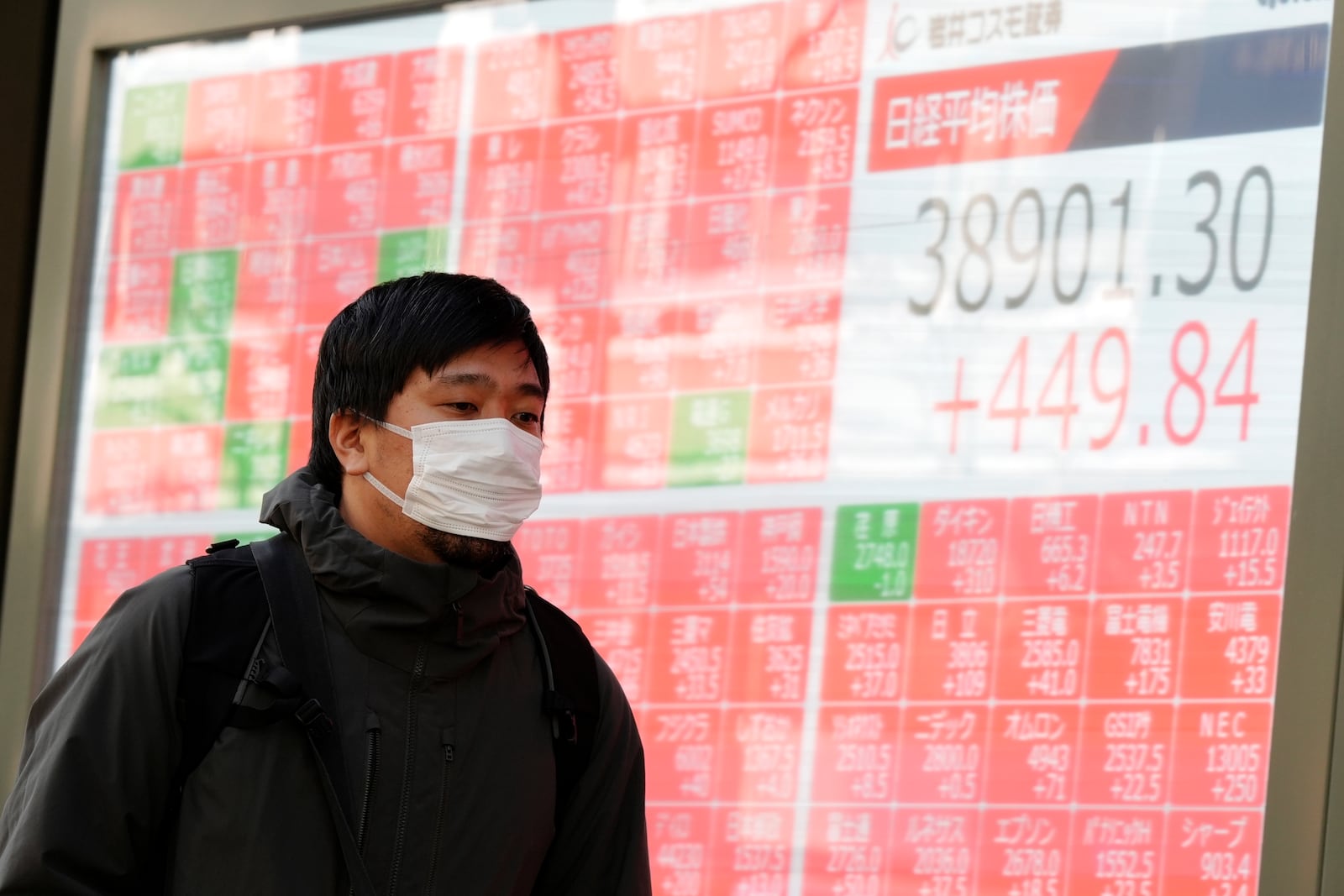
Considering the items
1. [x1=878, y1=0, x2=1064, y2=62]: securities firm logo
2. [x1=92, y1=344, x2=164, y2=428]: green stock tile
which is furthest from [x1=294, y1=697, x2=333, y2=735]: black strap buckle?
[x1=92, y1=344, x2=164, y2=428]: green stock tile

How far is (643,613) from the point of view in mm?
2908

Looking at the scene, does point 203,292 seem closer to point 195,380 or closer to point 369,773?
point 195,380

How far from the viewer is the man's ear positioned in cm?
216

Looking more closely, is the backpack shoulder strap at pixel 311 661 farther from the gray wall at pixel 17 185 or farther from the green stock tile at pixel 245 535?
the gray wall at pixel 17 185

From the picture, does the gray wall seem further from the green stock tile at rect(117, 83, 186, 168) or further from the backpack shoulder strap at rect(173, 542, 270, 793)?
the backpack shoulder strap at rect(173, 542, 270, 793)

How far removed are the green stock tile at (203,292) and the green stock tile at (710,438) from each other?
90cm

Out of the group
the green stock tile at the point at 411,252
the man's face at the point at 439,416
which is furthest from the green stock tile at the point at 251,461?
the man's face at the point at 439,416

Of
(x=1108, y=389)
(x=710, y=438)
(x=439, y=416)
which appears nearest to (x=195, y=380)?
(x=710, y=438)

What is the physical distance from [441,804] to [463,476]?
1.17 feet

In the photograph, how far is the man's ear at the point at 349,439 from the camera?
85.0 inches

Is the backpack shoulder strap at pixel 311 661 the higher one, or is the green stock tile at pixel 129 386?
the green stock tile at pixel 129 386

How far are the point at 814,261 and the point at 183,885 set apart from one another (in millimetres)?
1366

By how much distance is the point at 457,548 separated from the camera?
6.93 feet

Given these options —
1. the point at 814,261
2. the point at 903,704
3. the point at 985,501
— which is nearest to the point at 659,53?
the point at 814,261
